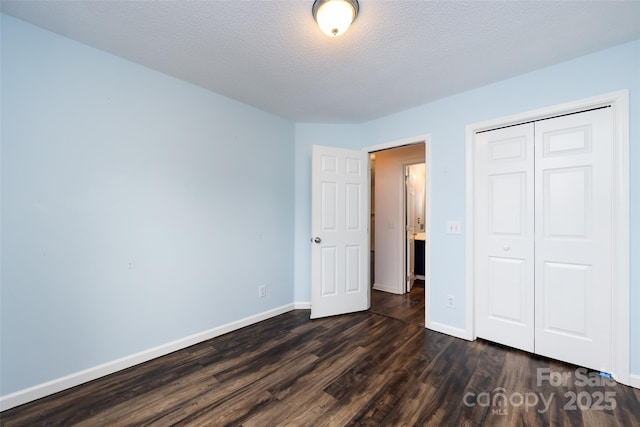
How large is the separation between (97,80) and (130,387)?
2265 millimetres

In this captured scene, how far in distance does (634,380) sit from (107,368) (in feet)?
12.5

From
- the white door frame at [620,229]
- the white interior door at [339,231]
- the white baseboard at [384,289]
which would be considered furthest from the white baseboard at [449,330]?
the white baseboard at [384,289]

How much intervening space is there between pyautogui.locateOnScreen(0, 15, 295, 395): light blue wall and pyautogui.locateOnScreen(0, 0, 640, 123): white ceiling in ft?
0.90

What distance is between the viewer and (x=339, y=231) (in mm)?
3146

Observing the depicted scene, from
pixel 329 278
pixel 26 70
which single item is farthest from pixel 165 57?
pixel 329 278

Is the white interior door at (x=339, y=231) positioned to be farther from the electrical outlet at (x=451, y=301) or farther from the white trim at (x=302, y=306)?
the electrical outlet at (x=451, y=301)

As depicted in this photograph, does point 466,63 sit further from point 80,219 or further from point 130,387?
point 130,387

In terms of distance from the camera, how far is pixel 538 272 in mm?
2223

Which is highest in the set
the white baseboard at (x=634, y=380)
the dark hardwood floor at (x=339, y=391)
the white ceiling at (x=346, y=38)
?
the white ceiling at (x=346, y=38)

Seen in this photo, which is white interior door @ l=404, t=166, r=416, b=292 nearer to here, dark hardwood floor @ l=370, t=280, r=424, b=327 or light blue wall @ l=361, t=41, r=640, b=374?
dark hardwood floor @ l=370, t=280, r=424, b=327

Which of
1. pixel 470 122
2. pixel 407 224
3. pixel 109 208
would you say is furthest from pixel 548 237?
pixel 109 208

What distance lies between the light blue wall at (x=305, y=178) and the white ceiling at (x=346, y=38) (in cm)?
94

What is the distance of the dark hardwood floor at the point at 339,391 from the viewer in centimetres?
153

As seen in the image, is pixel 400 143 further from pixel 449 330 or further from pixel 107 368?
pixel 107 368
